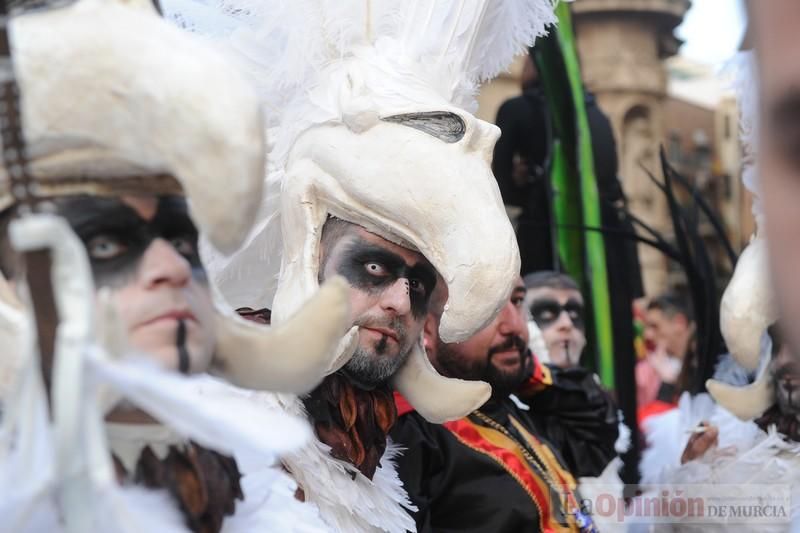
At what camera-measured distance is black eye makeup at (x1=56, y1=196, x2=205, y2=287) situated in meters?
1.42

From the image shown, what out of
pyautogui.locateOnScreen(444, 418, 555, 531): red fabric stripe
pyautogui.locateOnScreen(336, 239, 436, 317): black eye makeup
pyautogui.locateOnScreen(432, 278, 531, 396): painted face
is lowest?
pyautogui.locateOnScreen(444, 418, 555, 531): red fabric stripe

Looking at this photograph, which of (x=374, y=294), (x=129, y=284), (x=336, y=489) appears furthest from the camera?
(x=374, y=294)

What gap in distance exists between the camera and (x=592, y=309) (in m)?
5.08

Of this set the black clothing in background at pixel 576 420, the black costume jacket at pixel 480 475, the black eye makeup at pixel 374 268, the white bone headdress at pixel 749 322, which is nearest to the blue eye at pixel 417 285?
the black eye makeup at pixel 374 268

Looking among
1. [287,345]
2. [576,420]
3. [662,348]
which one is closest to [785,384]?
[576,420]

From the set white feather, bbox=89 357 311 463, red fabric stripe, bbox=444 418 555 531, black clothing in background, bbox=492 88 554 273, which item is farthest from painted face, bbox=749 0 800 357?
black clothing in background, bbox=492 88 554 273

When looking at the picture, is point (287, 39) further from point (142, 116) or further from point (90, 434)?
point (90, 434)

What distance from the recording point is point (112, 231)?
56.7 inches

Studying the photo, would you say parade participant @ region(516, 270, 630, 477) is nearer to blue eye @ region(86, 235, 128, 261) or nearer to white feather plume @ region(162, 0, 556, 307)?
white feather plume @ region(162, 0, 556, 307)

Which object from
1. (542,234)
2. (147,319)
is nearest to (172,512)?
(147,319)

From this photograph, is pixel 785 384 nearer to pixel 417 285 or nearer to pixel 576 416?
pixel 576 416

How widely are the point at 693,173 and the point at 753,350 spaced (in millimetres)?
12681

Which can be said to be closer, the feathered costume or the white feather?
the white feather

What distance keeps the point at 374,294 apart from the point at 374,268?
5cm
